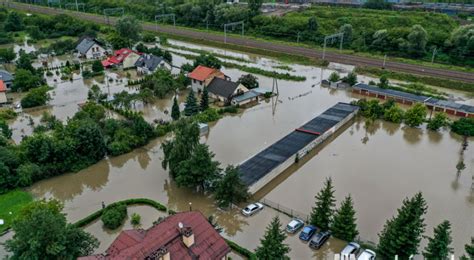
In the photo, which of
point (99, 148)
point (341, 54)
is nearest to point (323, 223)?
point (99, 148)

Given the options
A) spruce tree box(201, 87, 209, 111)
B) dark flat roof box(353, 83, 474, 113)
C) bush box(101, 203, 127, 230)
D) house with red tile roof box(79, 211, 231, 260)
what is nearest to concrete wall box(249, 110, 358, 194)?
house with red tile roof box(79, 211, 231, 260)

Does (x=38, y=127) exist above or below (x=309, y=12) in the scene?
below

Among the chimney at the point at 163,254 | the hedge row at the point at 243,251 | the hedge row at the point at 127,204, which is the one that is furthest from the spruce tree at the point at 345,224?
the hedge row at the point at 127,204

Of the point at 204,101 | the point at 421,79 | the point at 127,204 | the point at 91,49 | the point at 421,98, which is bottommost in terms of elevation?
the point at 127,204

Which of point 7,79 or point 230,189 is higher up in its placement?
point 7,79

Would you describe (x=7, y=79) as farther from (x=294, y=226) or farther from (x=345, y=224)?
(x=345, y=224)

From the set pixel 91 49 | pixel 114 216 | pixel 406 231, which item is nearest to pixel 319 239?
pixel 406 231

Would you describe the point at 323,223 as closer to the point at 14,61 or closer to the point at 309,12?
the point at 14,61
